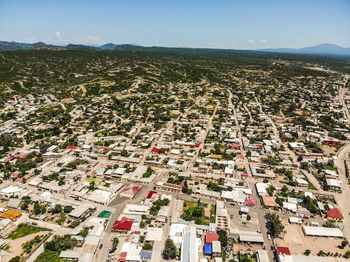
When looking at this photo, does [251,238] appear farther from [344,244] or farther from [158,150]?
[158,150]

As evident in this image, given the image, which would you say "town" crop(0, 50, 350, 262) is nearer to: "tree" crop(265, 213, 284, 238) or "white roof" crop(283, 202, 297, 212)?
"tree" crop(265, 213, 284, 238)

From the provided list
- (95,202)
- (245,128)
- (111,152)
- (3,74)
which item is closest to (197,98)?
(245,128)

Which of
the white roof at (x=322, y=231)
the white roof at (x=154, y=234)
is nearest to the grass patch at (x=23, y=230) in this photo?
the white roof at (x=154, y=234)

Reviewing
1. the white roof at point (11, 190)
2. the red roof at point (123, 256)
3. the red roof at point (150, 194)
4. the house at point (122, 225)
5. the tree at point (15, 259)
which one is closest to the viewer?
the tree at point (15, 259)

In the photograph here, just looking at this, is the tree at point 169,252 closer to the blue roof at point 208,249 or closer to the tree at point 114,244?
the blue roof at point 208,249

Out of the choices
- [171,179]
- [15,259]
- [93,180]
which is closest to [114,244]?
[15,259]

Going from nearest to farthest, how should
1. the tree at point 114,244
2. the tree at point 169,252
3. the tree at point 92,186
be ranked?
1. the tree at point 169,252
2. the tree at point 114,244
3. the tree at point 92,186
